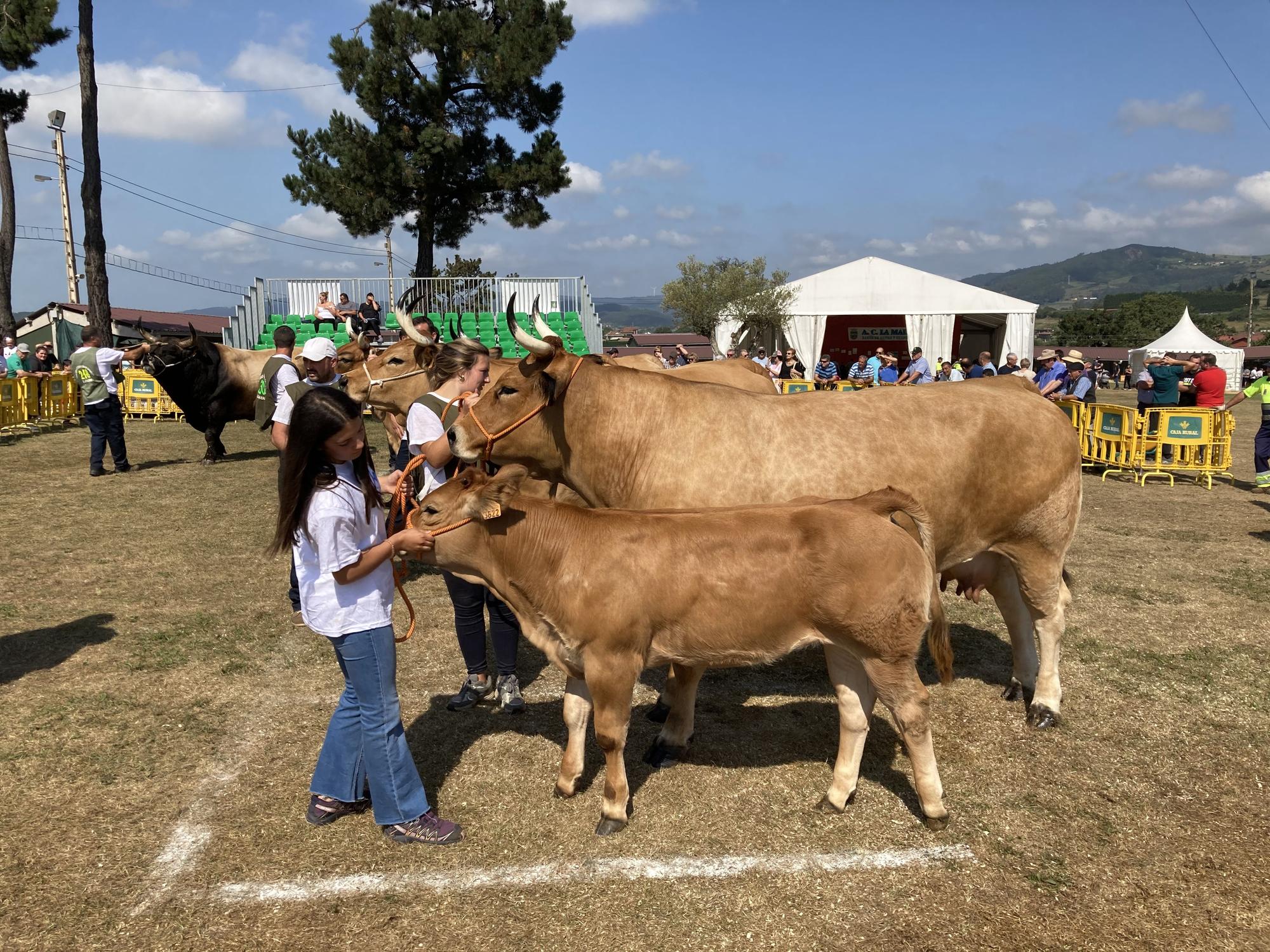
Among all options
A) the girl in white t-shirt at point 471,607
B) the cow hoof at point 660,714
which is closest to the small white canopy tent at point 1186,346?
the cow hoof at point 660,714

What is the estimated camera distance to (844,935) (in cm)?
327

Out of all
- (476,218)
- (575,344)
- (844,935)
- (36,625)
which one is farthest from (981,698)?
(476,218)

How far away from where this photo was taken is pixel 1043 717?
5.02 metres

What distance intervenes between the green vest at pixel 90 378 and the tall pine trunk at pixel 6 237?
16.7m

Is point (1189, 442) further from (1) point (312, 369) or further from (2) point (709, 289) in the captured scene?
(2) point (709, 289)

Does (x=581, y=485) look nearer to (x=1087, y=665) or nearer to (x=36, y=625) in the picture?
(x=1087, y=665)

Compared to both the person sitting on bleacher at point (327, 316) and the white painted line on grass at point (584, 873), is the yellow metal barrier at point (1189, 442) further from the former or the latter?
the person sitting on bleacher at point (327, 316)

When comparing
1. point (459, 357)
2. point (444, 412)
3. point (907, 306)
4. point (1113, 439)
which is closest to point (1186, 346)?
point (907, 306)

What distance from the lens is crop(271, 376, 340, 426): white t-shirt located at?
22.2 feet

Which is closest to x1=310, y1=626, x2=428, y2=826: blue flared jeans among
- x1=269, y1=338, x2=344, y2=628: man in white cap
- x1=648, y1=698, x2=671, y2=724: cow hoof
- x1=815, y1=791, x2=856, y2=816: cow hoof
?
x1=648, y1=698, x2=671, y2=724: cow hoof

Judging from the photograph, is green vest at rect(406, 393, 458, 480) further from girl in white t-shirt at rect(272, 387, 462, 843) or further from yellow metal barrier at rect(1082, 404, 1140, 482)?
yellow metal barrier at rect(1082, 404, 1140, 482)

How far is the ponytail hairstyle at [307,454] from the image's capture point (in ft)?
11.2

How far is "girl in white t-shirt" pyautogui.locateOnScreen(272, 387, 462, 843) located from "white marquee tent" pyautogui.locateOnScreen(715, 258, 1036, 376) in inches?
1186

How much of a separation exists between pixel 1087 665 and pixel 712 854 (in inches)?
140
